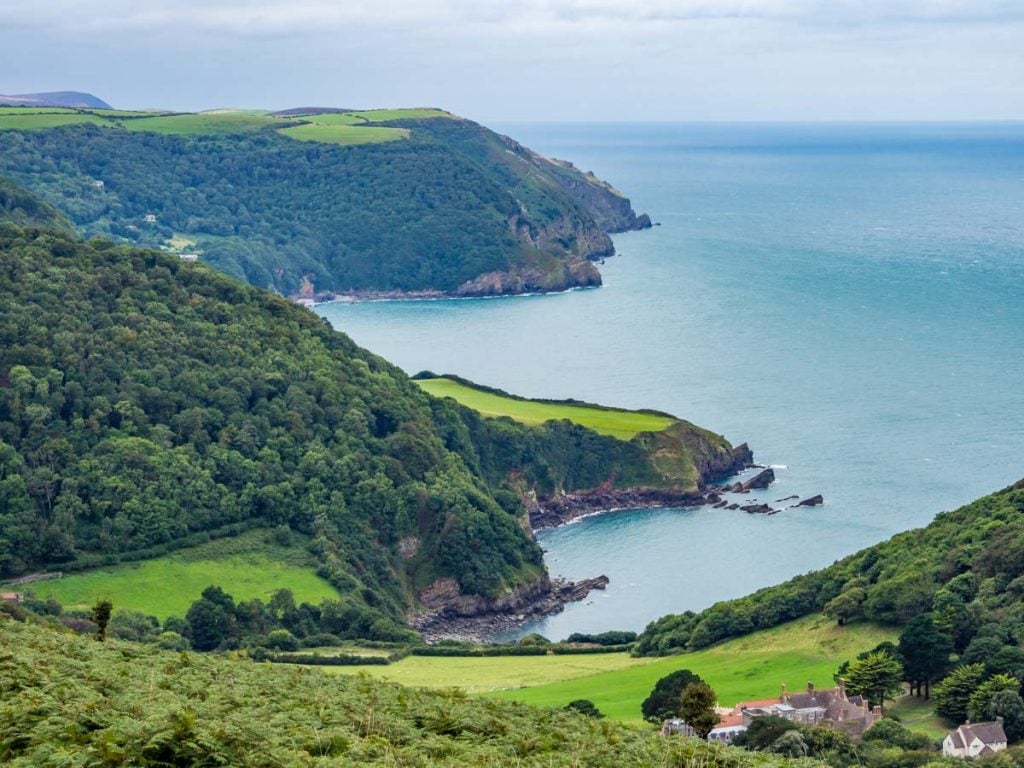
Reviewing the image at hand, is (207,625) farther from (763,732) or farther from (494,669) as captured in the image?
(763,732)

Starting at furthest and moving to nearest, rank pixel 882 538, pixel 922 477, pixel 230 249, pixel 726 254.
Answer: pixel 726 254
pixel 230 249
pixel 922 477
pixel 882 538

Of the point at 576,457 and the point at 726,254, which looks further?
the point at 726,254

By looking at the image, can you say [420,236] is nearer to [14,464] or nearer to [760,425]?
[760,425]

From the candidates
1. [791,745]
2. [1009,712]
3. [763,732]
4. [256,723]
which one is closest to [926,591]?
[1009,712]

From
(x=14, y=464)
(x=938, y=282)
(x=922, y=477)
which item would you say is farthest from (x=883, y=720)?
(x=938, y=282)

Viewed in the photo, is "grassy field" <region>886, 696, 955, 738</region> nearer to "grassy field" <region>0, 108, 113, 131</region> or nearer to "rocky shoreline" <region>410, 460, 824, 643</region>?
"rocky shoreline" <region>410, 460, 824, 643</region>

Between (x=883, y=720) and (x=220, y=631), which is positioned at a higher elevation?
(x=883, y=720)
